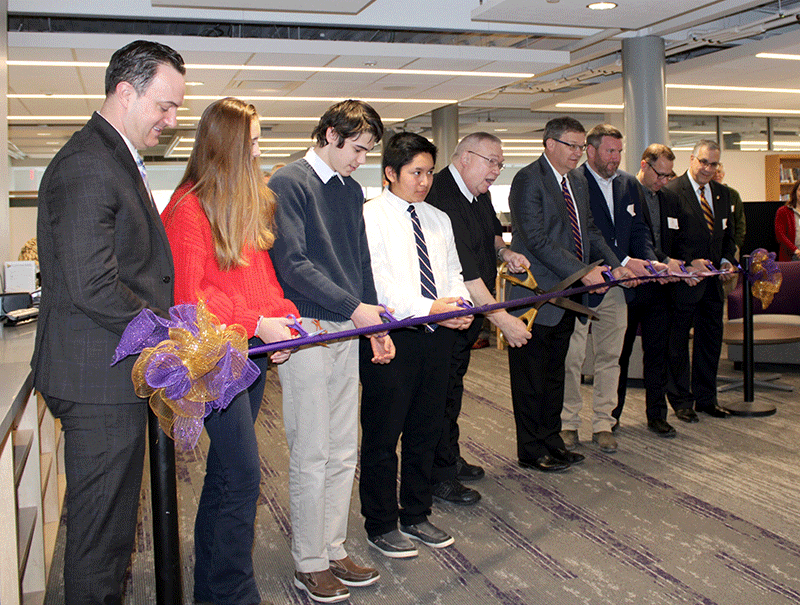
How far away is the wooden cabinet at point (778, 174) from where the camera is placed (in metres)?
14.5

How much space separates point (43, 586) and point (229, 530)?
88 cm

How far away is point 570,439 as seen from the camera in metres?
4.30

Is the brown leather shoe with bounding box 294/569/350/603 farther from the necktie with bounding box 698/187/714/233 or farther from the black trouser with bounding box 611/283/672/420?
the necktie with bounding box 698/187/714/233

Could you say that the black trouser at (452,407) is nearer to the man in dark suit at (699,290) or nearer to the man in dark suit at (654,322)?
the man in dark suit at (654,322)

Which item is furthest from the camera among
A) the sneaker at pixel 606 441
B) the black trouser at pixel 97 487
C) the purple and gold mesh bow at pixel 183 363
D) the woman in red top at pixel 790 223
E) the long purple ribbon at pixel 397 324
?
the woman in red top at pixel 790 223

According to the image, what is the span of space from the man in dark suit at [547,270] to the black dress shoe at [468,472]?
0.32 metres

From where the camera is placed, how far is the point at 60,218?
5.53 ft

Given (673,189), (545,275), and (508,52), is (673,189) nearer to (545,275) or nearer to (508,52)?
(545,275)

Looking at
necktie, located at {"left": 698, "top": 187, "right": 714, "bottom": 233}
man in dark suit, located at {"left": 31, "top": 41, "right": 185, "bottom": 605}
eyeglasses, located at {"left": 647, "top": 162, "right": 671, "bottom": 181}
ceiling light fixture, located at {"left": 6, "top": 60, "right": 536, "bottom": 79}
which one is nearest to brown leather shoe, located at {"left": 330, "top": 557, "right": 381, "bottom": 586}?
man in dark suit, located at {"left": 31, "top": 41, "right": 185, "bottom": 605}

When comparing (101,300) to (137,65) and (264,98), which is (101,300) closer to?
(137,65)

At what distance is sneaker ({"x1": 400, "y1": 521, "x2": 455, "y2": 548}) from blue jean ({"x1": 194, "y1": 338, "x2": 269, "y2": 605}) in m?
0.87

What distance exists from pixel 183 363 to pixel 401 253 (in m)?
1.39

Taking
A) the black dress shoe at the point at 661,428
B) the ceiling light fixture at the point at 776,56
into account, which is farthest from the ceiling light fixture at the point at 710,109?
the black dress shoe at the point at 661,428

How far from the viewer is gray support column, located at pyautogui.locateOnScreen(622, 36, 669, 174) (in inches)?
330
